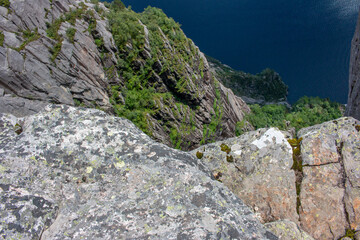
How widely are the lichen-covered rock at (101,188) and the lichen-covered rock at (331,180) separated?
260 cm

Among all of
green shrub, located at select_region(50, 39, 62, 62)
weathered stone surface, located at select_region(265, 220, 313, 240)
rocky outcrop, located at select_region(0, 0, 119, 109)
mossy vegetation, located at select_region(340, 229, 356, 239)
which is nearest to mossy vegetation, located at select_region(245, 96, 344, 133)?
rocky outcrop, located at select_region(0, 0, 119, 109)

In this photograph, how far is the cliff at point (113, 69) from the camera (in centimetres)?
1359

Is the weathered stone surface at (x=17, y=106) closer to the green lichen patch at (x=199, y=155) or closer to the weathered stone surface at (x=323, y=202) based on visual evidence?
the green lichen patch at (x=199, y=155)

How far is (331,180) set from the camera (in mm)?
5770

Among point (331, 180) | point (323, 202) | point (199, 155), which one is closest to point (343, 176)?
point (331, 180)

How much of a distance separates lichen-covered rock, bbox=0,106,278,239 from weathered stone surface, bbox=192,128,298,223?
1899 mm

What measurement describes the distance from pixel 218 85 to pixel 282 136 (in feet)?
79.4

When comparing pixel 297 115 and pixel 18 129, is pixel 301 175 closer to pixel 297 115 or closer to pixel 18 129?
pixel 18 129

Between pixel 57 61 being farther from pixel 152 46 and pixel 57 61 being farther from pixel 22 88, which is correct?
pixel 152 46

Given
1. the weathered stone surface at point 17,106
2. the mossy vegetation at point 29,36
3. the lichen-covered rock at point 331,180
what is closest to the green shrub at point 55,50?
the mossy vegetation at point 29,36

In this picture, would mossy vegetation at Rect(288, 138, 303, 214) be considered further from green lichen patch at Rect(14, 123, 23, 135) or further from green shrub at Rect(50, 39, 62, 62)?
green shrub at Rect(50, 39, 62, 62)

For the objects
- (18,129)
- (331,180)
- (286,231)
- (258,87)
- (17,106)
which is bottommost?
(286,231)

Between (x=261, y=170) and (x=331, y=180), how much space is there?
1.61m

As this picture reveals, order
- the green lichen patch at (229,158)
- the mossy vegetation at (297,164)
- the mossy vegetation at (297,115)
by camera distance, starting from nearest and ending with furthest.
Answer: the mossy vegetation at (297,164) → the green lichen patch at (229,158) → the mossy vegetation at (297,115)
